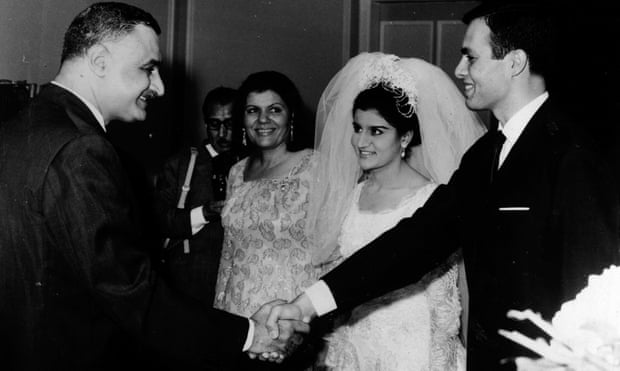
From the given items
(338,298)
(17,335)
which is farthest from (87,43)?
(338,298)

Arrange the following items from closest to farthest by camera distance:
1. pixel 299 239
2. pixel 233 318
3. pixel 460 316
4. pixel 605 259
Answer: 1. pixel 605 259
2. pixel 233 318
3. pixel 460 316
4. pixel 299 239

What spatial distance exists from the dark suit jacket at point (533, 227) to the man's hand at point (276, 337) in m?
0.73

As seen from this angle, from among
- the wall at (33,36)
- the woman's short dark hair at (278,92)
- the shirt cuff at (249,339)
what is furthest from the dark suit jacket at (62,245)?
the woman's short dark hair at (278,92)

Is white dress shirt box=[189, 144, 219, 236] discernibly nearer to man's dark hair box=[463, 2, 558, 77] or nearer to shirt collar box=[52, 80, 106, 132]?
shirt collar box=[52, 80, 106, 132]

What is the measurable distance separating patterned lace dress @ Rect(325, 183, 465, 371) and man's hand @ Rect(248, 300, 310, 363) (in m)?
0.39

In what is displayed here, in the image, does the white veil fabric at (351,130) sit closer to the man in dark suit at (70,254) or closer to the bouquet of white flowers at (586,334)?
the man in dark suit at (70,254)

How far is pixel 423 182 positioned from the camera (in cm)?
320

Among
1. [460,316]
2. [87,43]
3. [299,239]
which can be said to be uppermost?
[87,43]

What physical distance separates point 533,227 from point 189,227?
7.88ft

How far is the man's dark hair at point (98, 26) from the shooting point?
221 cm

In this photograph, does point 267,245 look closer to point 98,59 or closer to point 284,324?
point 284,324

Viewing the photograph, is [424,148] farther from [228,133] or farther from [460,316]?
[228,133]

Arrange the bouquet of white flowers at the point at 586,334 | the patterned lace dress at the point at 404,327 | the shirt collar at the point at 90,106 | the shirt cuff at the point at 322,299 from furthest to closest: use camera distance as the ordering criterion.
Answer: the patterned lace dress at the point at 404,327 < the shirt cuff at the point at 322,299 < the shirt collar at the point at 90,106 < the bouquet of white flowers at the point at 586,334

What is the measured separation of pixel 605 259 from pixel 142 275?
130 cm
